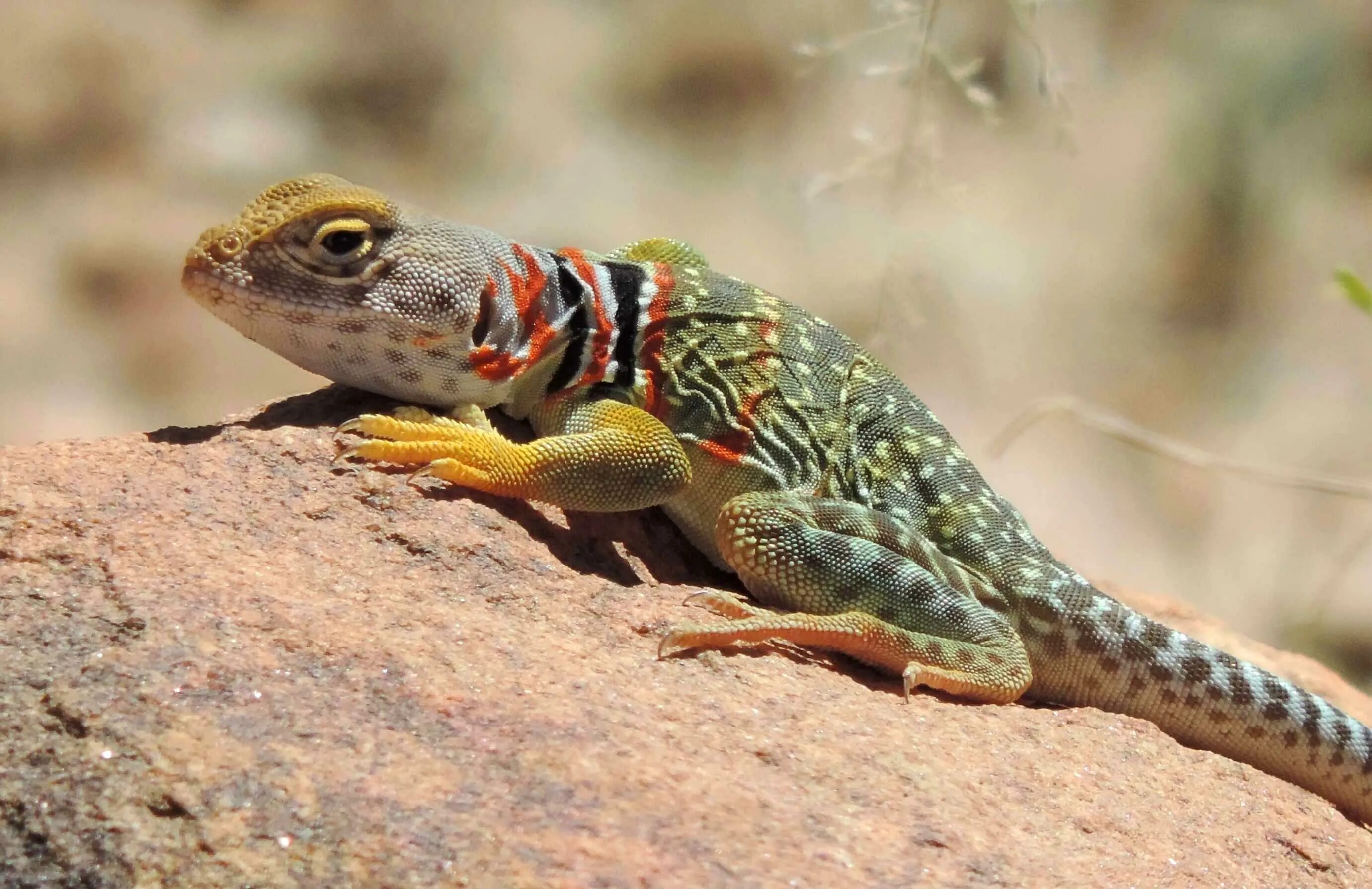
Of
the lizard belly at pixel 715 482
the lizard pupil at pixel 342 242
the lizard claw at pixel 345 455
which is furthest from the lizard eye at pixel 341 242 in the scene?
Result: the lizard belly at pixel 715 482

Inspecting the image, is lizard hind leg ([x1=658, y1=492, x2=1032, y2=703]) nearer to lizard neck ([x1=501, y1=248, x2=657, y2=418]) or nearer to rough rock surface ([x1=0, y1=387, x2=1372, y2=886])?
rough rock surface ([x1=0, y1=387, x2=1372, y2=886])

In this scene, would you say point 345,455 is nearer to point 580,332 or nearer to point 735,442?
point 580,332

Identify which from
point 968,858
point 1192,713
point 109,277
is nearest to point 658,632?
point 968,858

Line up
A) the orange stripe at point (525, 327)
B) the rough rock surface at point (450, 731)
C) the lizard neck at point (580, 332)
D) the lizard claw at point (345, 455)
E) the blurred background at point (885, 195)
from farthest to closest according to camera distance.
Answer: the blurred background at point (885, 195) → the lizard neck at point (580, 332) → the orange stripe at point (525, 327) → the lizard claw at point (345, 455) → the rough rock surface at point (450, 731)

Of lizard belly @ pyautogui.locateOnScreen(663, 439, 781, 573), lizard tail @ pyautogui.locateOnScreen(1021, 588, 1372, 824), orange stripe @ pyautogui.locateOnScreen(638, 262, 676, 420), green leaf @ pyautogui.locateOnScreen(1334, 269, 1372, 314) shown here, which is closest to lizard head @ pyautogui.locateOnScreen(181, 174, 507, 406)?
orange stripe @ pyautogui.locateOnScreen(638, 262, 676, 420)

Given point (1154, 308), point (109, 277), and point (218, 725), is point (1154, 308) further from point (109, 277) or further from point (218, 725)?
point (218, 725)

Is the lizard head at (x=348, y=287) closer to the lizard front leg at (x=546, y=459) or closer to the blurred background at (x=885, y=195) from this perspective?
the lizard front leg at (x=546, y=459)
